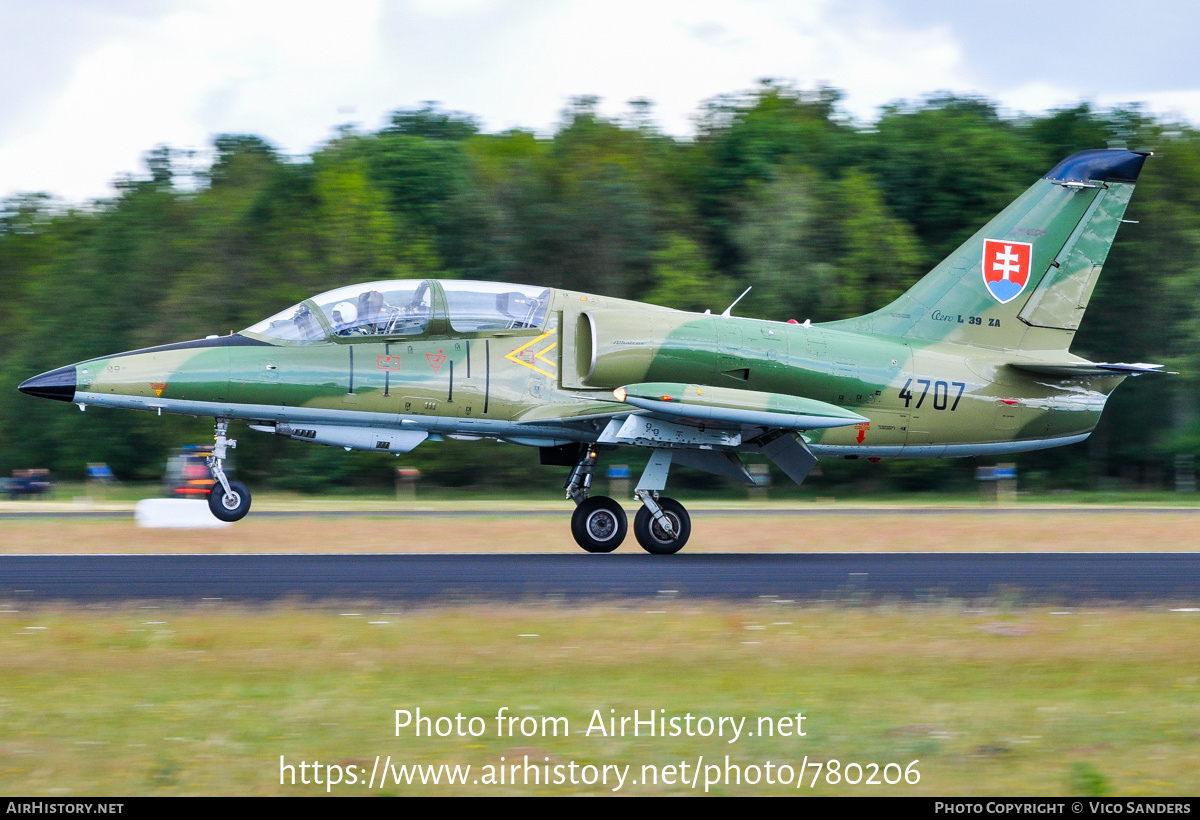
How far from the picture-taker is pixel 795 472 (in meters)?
13.7

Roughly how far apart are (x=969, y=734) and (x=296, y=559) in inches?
323

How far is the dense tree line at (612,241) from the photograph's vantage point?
31.3 metres

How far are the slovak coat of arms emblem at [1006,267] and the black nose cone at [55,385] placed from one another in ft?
35.4

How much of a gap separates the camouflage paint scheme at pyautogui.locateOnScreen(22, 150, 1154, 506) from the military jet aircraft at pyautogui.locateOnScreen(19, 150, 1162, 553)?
0.08 ft

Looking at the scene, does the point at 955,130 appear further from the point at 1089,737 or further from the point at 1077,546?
the point at 1089,737

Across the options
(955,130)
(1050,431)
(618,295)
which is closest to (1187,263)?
(955,130)

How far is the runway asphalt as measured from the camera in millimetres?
9664

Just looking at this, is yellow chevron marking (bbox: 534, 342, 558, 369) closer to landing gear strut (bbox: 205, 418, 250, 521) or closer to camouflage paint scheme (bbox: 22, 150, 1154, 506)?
camouflage paint scheme (bbox: 22, 150, 1154, 506)

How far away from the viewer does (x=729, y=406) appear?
1268cm

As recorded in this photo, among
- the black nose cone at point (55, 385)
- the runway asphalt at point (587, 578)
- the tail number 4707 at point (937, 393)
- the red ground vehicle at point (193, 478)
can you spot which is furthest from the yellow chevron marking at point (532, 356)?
the red ground vehicle at point (193, 478)

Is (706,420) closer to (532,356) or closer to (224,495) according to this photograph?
(532,356)

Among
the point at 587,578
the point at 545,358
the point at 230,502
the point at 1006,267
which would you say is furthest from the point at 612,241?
the point at 587,578

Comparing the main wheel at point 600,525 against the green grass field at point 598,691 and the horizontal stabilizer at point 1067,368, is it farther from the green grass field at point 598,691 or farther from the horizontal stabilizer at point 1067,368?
the horizontal stabilizer at point 1067,368

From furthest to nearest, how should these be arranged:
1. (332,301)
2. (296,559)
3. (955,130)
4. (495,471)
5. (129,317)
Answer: (955,130) < (129,317) < (495,471) < (332,301) < (296,559)
